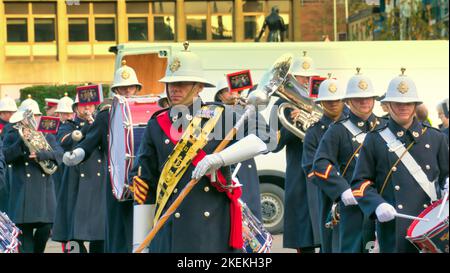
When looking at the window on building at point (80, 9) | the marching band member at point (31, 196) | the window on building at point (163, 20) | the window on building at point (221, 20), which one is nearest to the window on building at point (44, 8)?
the window on building at point (80, 9)

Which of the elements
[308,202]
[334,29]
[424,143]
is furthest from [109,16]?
[424,143]

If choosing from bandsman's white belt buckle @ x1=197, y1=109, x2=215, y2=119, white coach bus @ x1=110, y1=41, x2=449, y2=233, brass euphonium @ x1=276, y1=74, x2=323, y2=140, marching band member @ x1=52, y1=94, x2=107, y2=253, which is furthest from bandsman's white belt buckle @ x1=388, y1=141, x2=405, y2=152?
white coach bus @ x1=110, y1=41, x2=449, y2=233

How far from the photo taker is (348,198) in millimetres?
9727

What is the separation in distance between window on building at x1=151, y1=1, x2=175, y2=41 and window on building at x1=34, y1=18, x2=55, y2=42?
10.5 ft

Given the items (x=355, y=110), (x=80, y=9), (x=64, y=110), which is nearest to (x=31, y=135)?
(x=64, y=110)

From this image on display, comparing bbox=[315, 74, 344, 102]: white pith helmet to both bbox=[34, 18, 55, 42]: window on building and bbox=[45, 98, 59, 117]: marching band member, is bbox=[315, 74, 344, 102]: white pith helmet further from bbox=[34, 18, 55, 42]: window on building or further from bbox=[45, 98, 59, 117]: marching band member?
bbox=[34, 18, 55, 42]: window on building

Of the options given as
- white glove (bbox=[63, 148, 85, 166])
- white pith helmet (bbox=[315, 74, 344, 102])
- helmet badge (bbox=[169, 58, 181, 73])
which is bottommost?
white glove (bbox=[63, 148, 85, 166])

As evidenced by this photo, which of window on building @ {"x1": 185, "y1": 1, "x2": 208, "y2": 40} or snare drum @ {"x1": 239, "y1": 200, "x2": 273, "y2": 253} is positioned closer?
snare drum @ {"x1": 239, "y1": 200, "x2": 273, "y2": 253}

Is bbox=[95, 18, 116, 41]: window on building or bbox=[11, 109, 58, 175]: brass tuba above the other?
bbox=[95, 18, 116, 41]: window on building

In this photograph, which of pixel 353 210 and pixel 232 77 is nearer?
pixel 353 210

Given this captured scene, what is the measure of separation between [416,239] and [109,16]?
35216mm

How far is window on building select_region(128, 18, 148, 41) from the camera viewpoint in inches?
1700
